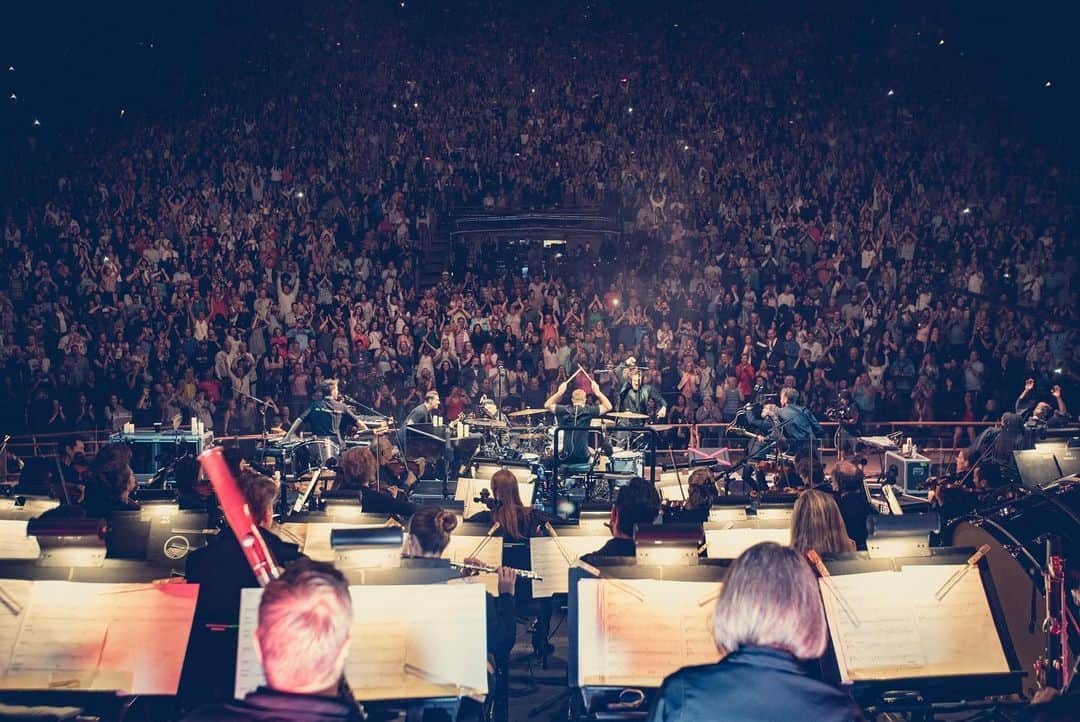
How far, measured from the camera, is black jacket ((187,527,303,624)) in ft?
15.0

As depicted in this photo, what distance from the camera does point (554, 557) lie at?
606 centimetres

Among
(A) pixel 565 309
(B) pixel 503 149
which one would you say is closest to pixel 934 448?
(A) pixel 565 309

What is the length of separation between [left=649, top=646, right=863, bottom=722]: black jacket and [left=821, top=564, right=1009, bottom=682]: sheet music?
185cm

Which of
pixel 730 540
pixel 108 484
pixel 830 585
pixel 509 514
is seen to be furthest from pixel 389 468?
pixel 830 585

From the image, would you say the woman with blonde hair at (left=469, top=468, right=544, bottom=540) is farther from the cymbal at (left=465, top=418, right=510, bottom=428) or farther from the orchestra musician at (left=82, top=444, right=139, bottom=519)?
the cymbal at (left=465, top=418, right=510, bottom=428)

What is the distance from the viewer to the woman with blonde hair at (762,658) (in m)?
2.56

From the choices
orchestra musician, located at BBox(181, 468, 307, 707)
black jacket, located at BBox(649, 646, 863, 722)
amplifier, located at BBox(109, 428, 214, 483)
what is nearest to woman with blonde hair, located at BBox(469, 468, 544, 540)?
orchestra musician, located at BBox(181, 468, 307, 707)

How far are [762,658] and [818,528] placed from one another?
2496 millimetres

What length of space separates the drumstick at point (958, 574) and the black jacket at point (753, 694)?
7.32 feet

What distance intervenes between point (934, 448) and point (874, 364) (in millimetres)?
2222

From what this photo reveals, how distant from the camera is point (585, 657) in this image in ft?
14.3

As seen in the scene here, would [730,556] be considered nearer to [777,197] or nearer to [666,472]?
[666,472]

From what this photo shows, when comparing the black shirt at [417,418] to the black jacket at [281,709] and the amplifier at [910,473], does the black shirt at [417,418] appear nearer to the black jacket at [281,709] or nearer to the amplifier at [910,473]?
the amplifier at [910,473]

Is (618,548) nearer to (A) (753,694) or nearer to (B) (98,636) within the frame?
(B) (98,636)
